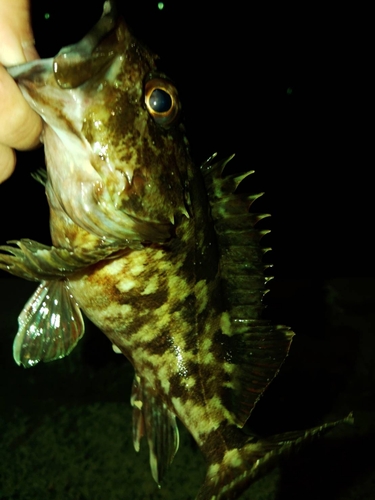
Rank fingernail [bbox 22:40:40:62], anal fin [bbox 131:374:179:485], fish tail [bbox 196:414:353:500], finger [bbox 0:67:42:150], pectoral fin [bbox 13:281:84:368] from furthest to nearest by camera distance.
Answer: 1. anal fin [bbox 131:374:179:485]
2. pectoral fin [bbox 13:281:84:368]
3. fish tail [bbox 196:414:353:500]
4. fingernail [bbox 22:40:40:62]
5. finger [bbox 0:67:42:150]

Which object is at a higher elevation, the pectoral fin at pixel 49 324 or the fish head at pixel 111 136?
the fish head at pixel 111 136

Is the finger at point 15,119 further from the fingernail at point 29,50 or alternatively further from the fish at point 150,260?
the fingernail at point 29,50

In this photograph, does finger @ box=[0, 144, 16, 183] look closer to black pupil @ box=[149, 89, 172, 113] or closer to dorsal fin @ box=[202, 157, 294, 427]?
black pupil @ box=[149, 89, 172, 113]

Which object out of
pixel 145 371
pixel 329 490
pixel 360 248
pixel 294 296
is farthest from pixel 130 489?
pixel 360 248

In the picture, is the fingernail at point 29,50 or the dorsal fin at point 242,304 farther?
the dorsal fin at point 242,304

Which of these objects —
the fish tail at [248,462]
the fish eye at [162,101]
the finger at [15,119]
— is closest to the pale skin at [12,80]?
the finger at [15,119]

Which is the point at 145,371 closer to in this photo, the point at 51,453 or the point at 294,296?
the point at 51,453

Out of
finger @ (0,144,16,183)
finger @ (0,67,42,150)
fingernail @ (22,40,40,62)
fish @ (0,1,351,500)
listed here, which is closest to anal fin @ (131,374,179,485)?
fish @ (0,1,351,500)
